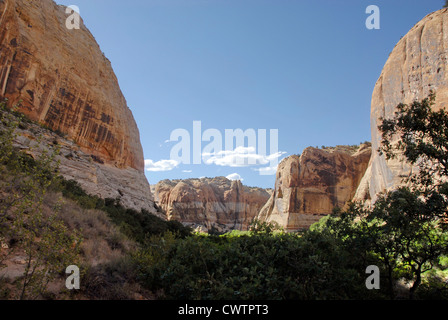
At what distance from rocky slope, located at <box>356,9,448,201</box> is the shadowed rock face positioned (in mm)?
27011

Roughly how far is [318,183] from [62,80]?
3753 cm

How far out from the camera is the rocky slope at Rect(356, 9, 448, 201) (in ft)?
67.7

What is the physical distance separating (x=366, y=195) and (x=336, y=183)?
11441 millimetres

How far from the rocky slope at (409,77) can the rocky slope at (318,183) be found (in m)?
12.1

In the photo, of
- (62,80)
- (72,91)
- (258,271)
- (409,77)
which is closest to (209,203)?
(72,91)

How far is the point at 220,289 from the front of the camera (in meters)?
4.74

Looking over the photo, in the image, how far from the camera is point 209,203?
235 feet

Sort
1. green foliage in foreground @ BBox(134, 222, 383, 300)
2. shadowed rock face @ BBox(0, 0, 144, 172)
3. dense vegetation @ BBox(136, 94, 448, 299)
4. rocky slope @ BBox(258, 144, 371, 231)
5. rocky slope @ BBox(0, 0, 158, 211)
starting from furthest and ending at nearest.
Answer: rocky slope @ BBox(258, 144, 371, 231) → rocky slope @ BBox(0, 0, 158, 211) → shadowed rock face @ BBox(0, 0, 144, 172) → dense vegetation @ BBox(136, 94, 448, 299) → green foliage in foreground @ BBox(134, 222, 383, 300)

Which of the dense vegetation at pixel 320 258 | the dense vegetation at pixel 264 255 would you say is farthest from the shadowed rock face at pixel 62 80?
the dense vegetation at pixel 320 258

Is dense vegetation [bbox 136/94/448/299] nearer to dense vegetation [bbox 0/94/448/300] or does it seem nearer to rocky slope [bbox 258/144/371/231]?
dense vegetation [bbox 0/94/448/300]

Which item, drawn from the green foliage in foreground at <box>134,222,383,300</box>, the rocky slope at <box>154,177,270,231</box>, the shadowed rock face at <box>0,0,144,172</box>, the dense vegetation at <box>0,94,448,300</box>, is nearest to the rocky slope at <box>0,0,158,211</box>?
the shadowed rock face at <box>0,0,144,172</box>
